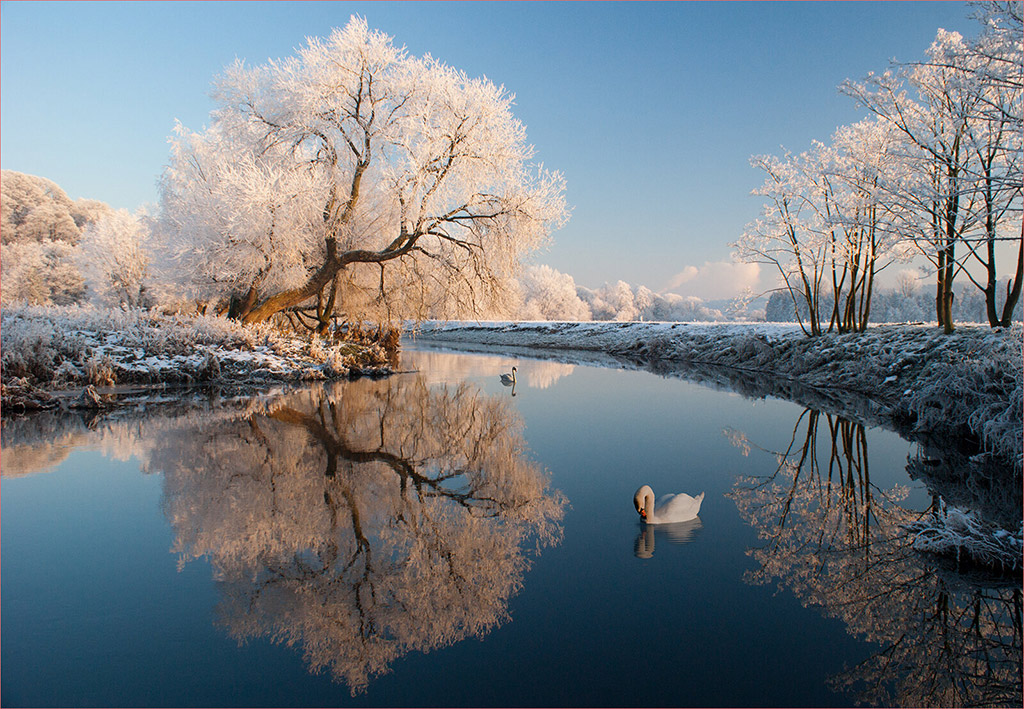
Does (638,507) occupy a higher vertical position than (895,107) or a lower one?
lower

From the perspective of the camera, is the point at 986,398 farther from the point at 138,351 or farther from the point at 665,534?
the point at 138,351

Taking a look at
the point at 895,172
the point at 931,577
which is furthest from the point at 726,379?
the point at 931,577

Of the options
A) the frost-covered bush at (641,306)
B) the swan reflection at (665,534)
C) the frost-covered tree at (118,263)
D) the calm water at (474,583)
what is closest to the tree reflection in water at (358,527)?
the calm water at (474,583)

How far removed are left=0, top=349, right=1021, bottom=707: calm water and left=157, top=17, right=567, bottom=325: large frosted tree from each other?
9085 mm

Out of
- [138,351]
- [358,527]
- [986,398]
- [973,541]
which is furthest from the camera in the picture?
[138,351]

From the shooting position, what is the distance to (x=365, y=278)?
1844cm

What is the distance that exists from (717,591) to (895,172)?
12.5 meters

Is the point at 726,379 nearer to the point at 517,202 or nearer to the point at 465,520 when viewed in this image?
the point at 517,202

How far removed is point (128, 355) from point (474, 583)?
42.9 feet

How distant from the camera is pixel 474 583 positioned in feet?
11.3

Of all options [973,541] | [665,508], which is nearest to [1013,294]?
[973,541]

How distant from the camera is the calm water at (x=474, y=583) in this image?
2.54 metres

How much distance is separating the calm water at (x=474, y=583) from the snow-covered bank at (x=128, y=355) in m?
5.20

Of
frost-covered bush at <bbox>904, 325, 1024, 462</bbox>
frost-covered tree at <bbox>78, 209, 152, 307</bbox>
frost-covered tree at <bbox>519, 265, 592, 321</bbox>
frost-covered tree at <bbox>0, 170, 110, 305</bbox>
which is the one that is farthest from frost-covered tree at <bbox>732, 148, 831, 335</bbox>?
frost-covered tree at <bbox>519, 265, 592, 321</bbox>
